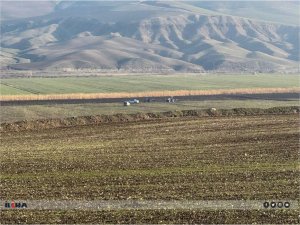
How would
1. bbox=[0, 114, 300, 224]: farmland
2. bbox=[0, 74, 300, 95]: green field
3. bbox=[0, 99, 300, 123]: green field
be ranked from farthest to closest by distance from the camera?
bbox=[0, 74, 300, 95]: green field → bbox=[0, 99, 300, 123]: green field → bbox=[0, 114, 300, 224]: farmland

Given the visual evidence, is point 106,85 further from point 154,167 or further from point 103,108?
point 154,167

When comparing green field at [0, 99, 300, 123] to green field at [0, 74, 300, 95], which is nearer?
green field at [0, 99, 300, 123]

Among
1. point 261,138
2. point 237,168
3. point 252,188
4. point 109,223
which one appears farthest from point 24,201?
point 261,138

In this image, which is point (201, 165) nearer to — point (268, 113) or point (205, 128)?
point (205, 128)

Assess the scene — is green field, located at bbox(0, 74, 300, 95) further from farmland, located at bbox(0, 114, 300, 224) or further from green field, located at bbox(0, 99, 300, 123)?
farmland, located at bbox(0, 114, 300, 224)

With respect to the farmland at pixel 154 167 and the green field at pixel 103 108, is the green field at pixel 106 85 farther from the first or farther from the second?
the farmland at pixel 154 167

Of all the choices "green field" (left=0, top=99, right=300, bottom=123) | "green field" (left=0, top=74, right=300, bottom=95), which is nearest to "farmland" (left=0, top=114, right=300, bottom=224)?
"green field" (left=0, top=99, right=300, bottom=123)

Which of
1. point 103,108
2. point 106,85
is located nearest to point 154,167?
point 103,108

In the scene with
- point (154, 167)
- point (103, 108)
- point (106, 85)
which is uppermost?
point (154, 167)

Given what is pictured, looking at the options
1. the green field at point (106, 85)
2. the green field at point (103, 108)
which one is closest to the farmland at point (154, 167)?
the green field at point (103, 108)
